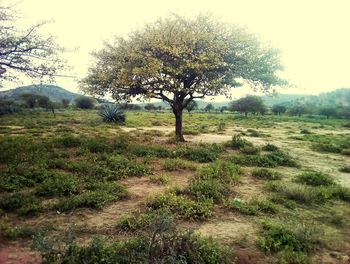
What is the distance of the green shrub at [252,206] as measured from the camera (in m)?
8.77

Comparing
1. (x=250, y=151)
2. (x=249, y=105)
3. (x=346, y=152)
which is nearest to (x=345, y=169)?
(x=250, y=151)

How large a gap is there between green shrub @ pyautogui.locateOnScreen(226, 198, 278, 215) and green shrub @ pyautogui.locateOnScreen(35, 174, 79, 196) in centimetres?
450

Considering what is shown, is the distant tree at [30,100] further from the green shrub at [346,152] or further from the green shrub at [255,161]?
the green shrub at [346,152]

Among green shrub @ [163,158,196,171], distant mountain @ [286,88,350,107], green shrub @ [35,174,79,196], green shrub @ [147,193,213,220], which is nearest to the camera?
green shrub @ [147,193,213,220]

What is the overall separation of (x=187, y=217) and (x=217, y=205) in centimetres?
140

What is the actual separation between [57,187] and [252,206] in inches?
219


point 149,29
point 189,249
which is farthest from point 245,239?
point 149,29

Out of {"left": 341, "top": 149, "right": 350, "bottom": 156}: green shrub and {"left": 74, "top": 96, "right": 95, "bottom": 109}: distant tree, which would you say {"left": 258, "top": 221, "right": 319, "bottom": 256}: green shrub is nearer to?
{"left": 341, "top": 149, "right": 350, "bottom": 156}: green shrub

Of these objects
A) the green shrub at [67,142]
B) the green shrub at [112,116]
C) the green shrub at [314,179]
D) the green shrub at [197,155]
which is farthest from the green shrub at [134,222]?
the green shrub at [112,116]

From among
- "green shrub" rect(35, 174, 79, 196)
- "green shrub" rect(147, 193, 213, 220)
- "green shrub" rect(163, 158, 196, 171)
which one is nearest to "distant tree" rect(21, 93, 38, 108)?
"green shrub" rect(163, 158, 196, 171)

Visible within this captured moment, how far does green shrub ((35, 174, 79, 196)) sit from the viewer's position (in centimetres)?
934

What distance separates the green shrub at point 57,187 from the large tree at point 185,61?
8.58 m

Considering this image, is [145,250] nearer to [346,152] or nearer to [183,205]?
[183,205]

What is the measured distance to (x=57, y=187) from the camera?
9656 mm
